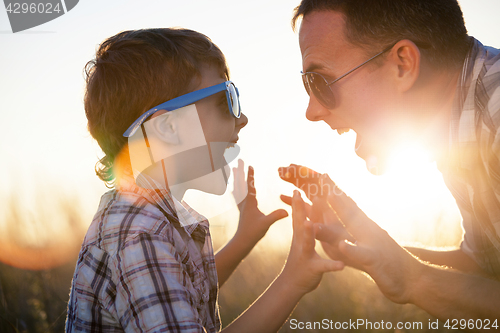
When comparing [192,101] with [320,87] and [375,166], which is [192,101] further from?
[375,166]

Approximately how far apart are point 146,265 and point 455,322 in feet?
5.74

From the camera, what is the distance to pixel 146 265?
1.38m

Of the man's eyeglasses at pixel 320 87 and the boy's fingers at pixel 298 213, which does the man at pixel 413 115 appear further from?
the boy's fingers at pixel 298 213

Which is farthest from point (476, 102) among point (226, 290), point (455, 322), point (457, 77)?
point (226, 290)

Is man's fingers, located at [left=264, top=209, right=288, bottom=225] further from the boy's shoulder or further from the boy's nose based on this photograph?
the boy's shoulder

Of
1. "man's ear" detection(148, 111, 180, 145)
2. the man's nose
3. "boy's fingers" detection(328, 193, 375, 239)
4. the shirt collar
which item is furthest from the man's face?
the shirt collar

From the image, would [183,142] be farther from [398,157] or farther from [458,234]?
[458,234]

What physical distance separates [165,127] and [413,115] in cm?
154

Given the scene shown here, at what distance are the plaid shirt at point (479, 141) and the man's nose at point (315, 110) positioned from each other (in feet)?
2.59

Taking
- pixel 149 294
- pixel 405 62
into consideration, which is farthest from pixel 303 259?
pixel 405 62

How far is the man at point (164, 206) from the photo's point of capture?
140 cm

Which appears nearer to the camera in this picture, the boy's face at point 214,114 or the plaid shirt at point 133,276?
the plaid shirt at point 133,276

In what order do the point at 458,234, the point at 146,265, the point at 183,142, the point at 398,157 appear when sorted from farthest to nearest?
the point at 458,234, the point at 398,157, the point at 183,142, the point at 146,265

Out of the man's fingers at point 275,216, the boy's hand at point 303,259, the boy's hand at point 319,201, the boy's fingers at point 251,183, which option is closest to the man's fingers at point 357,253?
the boy's hand at point 303,259
